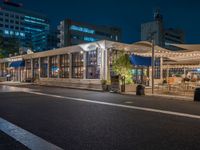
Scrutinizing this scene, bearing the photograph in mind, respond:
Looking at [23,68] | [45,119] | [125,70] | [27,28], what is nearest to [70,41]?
[23,68]

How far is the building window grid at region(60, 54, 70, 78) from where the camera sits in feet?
111

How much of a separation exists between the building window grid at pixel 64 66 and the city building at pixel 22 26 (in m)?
90.9

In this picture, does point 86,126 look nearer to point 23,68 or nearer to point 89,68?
point 89,68

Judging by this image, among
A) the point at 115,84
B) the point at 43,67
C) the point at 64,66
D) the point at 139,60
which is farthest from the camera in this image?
the point at 43,67

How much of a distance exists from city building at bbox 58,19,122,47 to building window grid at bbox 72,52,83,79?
57.0 m

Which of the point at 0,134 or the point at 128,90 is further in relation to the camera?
the point at 128,90

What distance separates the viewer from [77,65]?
104 feet

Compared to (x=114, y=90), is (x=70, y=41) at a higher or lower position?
higher

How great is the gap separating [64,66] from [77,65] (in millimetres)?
3387

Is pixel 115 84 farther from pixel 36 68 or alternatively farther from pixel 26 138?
pixel 36 68

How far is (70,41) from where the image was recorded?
90.8 meters

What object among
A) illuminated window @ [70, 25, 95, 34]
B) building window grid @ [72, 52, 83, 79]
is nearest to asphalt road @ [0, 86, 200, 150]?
building window grid @ [72, 52, 83, 79]

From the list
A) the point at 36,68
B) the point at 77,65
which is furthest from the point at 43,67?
the point at 77,65

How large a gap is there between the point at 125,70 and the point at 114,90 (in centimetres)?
226
